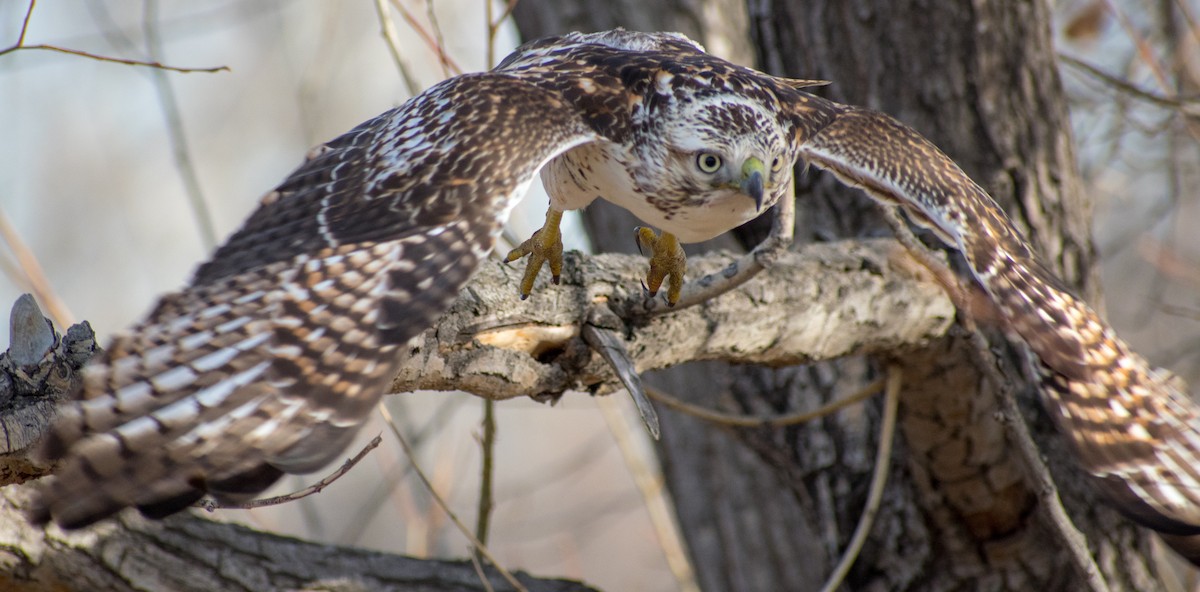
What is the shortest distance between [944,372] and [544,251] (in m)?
1.54

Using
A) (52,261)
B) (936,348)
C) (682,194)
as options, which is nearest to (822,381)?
(936,348)

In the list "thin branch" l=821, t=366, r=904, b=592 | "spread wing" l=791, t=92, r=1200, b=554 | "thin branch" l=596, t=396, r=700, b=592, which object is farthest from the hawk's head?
"thin branch" l=596, t=396, r=700, b=592

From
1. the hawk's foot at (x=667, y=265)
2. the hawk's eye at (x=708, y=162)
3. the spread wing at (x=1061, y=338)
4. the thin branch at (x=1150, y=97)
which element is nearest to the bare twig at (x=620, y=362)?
the hawk's foot at (x=667, y=265)

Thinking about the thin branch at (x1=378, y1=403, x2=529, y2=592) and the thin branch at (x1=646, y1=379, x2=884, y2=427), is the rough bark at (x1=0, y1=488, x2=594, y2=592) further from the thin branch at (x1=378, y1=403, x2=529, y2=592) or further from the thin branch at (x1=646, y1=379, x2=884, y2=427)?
the thin branch at (x1=646, y1=379, x2=884, y2=427)

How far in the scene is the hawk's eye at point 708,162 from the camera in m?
3.07

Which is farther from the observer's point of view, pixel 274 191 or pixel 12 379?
pixel 274 191

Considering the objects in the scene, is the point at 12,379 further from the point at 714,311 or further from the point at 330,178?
the point at 714,311

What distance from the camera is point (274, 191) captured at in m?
2.61

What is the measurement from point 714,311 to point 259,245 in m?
1.40

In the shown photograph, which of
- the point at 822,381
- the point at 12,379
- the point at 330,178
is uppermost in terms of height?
the point at 330,178

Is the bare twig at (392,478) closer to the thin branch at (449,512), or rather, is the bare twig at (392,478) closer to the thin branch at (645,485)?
the thin branch at (645,485)

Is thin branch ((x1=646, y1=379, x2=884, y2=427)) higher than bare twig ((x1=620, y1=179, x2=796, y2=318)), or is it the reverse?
bare twig ((x1=620, y1=179, x2=796, y2=318))

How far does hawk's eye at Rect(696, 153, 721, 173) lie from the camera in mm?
3066

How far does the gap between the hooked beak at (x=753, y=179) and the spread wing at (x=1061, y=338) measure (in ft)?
0.87
